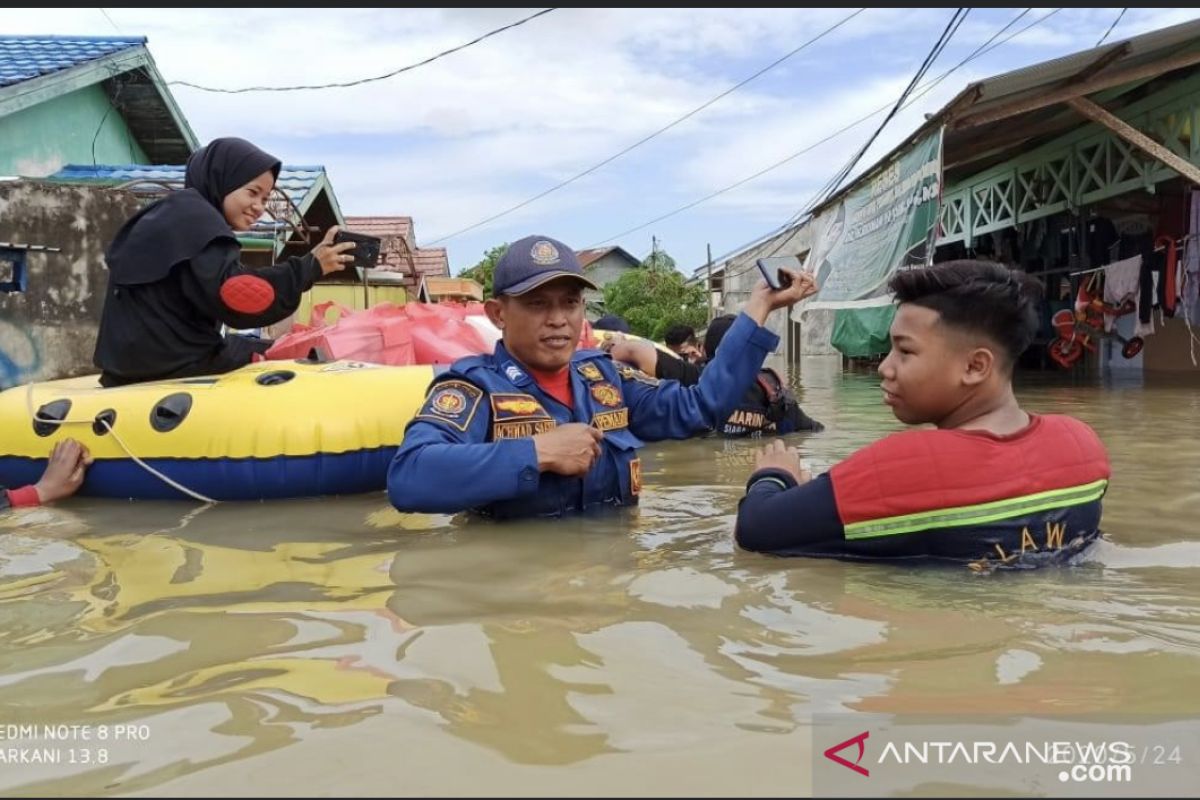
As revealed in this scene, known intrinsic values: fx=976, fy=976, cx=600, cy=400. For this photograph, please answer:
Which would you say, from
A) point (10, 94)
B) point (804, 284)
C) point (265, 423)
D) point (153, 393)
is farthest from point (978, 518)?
point (10, 94)

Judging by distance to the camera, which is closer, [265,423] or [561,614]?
[561,614]

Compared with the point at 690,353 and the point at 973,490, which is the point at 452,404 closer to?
the point at 973,490

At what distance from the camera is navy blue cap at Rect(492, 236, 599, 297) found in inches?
114

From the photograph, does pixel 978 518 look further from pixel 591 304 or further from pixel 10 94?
pixel 591 304

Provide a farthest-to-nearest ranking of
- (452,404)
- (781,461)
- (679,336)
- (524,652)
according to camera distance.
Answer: (679,336)
(452,404)
(781,461)
(524,652)

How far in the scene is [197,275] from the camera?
161 inches

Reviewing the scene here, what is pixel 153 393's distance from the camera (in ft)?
13.5

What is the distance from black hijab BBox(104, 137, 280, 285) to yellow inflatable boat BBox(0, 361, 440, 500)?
1.70 feet

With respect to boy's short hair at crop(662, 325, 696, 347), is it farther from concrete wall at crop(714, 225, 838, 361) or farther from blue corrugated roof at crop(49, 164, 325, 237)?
concrete wall at crop(714, 225, 838, 361)

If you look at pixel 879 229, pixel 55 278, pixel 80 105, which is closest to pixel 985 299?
pixel 55 278

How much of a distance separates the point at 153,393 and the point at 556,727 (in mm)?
3200

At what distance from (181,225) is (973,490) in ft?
11.0

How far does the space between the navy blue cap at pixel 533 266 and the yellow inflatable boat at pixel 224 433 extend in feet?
4.46

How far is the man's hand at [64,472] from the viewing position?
3.99 metres
